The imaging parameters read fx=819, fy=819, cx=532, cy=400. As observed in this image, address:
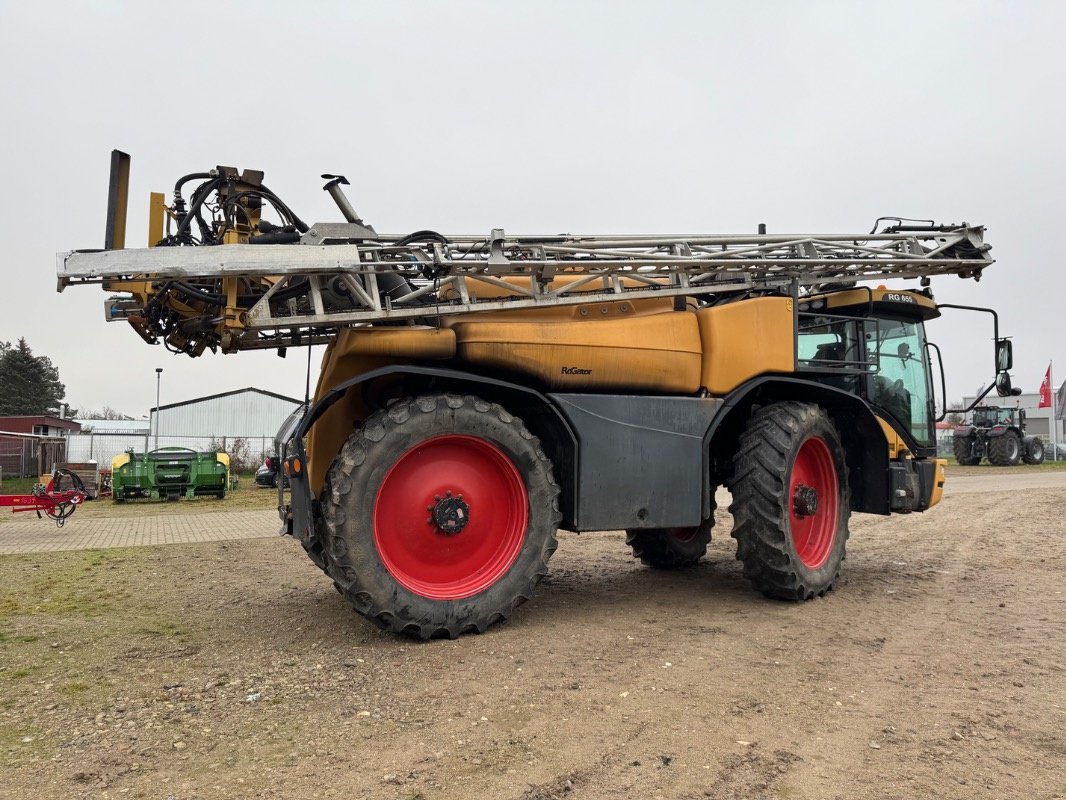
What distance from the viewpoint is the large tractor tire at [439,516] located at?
5035mm

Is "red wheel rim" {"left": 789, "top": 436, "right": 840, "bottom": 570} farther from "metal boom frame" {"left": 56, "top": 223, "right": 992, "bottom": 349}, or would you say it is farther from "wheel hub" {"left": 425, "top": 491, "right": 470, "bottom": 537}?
"wheel hub" {"left": 425, "top": 491, "right": 470, "bottom": 537}

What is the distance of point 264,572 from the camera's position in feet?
28.0

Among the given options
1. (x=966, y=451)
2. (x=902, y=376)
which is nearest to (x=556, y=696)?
(x=902, y=376)

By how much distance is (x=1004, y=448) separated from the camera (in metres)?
29.7

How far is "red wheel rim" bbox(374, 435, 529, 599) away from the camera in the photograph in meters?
5.33

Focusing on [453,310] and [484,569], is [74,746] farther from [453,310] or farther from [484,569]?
[453,310]

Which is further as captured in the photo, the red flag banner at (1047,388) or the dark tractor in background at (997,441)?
the red flag banner at (1047,388)

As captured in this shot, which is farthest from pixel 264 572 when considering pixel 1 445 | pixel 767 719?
pixel 1 445

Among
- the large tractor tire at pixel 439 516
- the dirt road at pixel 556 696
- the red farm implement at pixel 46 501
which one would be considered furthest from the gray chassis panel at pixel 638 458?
the red farm implement at pixel 46 501

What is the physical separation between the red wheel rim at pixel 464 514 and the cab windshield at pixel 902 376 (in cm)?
410

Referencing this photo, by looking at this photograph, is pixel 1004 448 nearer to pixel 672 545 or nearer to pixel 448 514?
pixel 672 545

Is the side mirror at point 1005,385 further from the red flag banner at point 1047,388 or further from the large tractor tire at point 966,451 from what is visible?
the red flag banner at point 1047,388

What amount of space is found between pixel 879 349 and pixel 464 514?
471cm

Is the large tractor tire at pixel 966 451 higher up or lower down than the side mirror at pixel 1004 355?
lower down
